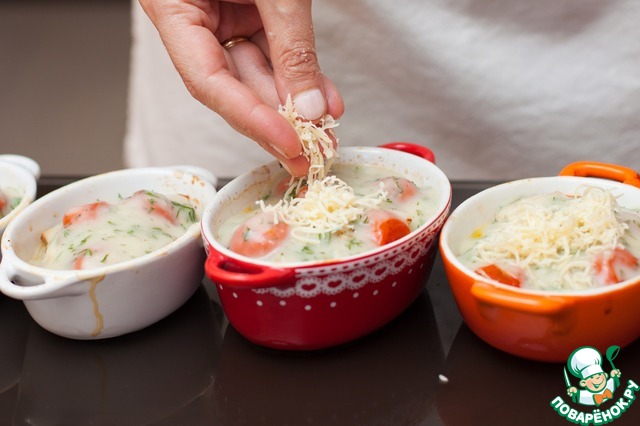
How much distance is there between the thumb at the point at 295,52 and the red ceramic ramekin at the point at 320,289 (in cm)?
24

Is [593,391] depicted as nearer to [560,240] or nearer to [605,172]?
[560,240]

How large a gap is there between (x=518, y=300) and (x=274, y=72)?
0.57 m

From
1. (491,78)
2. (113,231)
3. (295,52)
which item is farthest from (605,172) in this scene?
(113,231)

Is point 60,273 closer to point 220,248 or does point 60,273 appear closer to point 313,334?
point 220,248

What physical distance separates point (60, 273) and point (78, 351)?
0.52 ft

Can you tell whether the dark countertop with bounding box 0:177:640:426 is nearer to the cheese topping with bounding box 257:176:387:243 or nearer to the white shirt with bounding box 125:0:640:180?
the cheese topping with bounding box 257:176:387:243

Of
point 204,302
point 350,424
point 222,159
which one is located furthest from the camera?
point 222,159

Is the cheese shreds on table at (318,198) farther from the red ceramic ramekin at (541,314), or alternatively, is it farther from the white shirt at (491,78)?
the white shirt at (491,78)

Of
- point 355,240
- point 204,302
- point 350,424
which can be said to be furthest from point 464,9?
point 350,424

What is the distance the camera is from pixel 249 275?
3.48 ft

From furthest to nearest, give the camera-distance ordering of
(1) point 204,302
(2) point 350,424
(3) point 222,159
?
1. (3) point 222,159
2. (1) point 204,302
3. (2) point 350,424

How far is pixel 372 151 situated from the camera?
56.1 inches

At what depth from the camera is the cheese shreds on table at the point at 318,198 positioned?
3.81 ft

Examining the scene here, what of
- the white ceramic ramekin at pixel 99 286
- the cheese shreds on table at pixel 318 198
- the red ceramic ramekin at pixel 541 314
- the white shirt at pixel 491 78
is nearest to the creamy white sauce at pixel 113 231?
the white ceramic ramekin at pixel 99 286
